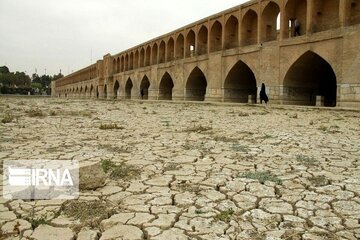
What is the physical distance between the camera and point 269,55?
16.8m

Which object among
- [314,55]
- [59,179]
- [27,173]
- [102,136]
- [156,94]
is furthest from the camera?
[156,94]

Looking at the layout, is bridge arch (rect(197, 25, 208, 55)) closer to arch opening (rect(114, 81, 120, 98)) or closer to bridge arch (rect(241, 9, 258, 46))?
bridge arch (rect(241, 9, 258, 46))

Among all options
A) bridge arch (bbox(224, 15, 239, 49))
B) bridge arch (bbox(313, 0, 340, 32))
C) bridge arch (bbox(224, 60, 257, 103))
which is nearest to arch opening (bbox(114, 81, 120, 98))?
bridge arch (bbox(224, 15, 239, 49))

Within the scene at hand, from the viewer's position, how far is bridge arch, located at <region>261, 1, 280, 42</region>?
17.4 metres

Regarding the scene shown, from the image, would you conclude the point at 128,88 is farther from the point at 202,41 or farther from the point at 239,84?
the point at 239,84

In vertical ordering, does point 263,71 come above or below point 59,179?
above

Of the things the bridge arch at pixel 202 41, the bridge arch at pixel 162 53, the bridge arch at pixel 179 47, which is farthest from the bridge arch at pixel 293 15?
the bridge arch at pixel 162 53

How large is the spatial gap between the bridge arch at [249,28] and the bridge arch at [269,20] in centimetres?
133

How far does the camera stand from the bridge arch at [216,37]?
866 inches

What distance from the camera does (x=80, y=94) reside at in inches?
2340

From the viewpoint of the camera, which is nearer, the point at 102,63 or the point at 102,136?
the point at 102,136

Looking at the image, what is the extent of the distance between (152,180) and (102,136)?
9.27ft

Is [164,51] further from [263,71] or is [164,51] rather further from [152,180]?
[152,180]

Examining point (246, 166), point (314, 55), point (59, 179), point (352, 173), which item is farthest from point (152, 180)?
point (314, 55)
